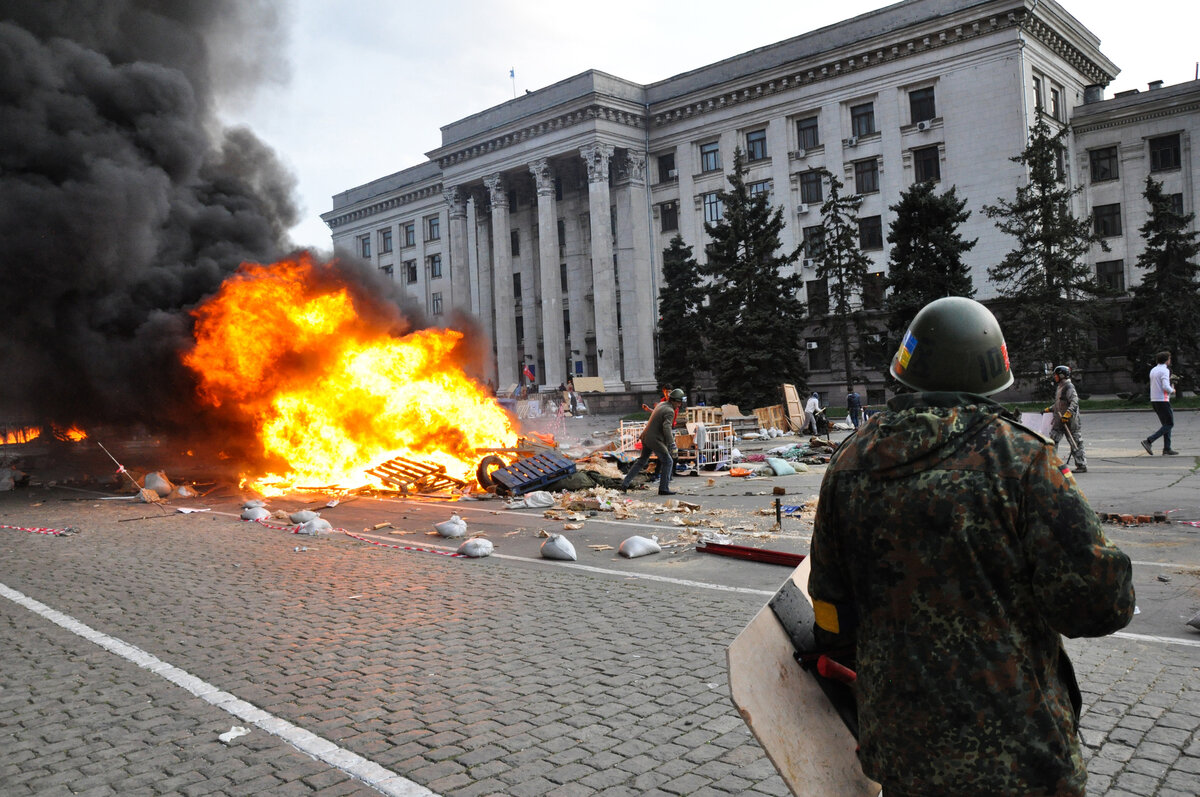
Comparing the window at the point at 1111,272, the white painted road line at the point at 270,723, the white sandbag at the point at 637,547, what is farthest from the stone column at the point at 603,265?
the white painted road line at the point at 270,723

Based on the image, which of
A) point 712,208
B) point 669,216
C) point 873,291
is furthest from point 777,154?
point 873,291

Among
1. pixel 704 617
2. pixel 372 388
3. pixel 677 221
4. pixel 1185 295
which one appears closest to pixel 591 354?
pixel 677 221

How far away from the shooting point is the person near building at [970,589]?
185 centimetres

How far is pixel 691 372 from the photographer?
44.2 m

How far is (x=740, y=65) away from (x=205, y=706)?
50783 millimetres

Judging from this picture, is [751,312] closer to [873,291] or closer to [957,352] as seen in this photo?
[873,291]

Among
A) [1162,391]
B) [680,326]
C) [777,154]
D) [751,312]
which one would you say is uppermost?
[777,154]

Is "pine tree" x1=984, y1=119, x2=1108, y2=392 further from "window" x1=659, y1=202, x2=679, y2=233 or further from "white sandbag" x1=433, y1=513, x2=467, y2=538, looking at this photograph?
"white sandbag" x1=433, y1=513, x2=467, y2=538

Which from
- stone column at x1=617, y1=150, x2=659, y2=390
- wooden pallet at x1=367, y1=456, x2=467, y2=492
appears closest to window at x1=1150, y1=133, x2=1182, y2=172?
stone column at x1=617, y1=150, x2=659, y2=390

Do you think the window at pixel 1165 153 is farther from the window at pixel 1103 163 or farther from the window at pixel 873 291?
the window at pixel 873 291

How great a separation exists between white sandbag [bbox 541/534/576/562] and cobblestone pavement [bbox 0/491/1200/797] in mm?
599

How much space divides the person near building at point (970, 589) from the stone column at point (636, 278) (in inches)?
1996

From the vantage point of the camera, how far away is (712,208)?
51219 millimetres

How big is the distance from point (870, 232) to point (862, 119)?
6249 millimetres
